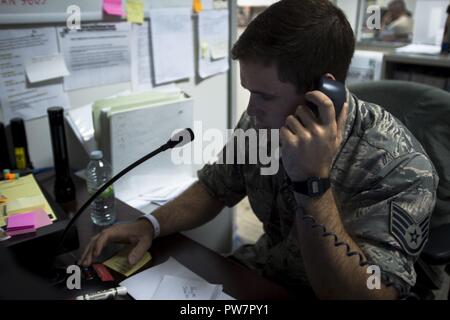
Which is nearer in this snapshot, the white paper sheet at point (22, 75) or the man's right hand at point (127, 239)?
the man's right hand at point (127, 239)

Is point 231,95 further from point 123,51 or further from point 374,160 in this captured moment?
point 374,160

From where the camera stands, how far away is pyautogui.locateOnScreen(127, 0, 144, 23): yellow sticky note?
126 centimetres

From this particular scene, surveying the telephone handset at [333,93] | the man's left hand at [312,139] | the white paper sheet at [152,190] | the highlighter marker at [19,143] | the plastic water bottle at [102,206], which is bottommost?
the white paper sheet at [152,190]

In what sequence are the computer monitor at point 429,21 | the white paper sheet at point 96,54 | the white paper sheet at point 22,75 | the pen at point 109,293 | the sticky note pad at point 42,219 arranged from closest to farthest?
the pen at point 109,293 < the sticky note pad at point 42,219 < the white paper sheet at point 22,75 < the white paper sheet at point 96,54 < the computer monitor at point 429,21

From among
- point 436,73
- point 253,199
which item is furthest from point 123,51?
point 436,73

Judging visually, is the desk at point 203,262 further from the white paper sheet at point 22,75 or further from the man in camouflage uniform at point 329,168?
the white paper sheet at point 22,75

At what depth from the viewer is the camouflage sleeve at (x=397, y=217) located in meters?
0.73

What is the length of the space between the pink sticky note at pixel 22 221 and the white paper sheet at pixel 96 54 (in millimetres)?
516

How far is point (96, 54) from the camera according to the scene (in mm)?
1246

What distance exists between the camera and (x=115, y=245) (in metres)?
0.92

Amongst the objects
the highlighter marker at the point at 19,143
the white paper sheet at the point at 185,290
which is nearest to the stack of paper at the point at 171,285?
the white paper sheet at the point at 185,290

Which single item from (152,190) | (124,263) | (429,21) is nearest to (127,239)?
(124,263)

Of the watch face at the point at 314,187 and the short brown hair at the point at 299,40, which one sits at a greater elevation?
the short brown hair at the point at 299,40
